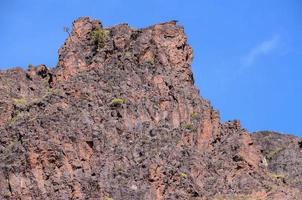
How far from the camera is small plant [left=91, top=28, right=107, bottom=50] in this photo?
12575 centimetres

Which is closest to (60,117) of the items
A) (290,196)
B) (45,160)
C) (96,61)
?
(45,160)

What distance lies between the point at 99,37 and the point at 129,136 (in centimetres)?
2244

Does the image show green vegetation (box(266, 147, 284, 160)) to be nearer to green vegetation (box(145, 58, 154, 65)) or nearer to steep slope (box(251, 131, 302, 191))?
steep slope (box(251, 131, 302, 191))

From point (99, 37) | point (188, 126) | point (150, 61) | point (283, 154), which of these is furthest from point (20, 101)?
point (283, 154)

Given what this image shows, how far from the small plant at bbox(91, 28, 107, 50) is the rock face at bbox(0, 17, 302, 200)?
172 mm

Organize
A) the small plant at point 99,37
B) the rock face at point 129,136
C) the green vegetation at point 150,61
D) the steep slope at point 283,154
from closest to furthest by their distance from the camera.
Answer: the rock face at point 129,136
the green vegetation at point 150,61
the small plant at point 99,37
the steep slope at point 283,154

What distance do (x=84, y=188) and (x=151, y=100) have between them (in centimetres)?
1656

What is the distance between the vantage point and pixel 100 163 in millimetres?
103312

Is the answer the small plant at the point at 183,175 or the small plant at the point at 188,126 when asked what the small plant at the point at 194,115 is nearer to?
the small plant at the point at 188,126

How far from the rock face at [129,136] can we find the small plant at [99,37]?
17 centimetres

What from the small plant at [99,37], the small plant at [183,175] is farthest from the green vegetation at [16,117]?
the small plant at [183,175]

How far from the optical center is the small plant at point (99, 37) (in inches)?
4951

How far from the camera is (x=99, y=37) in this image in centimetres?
12662

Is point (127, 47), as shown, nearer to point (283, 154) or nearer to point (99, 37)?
point (99, 37)
